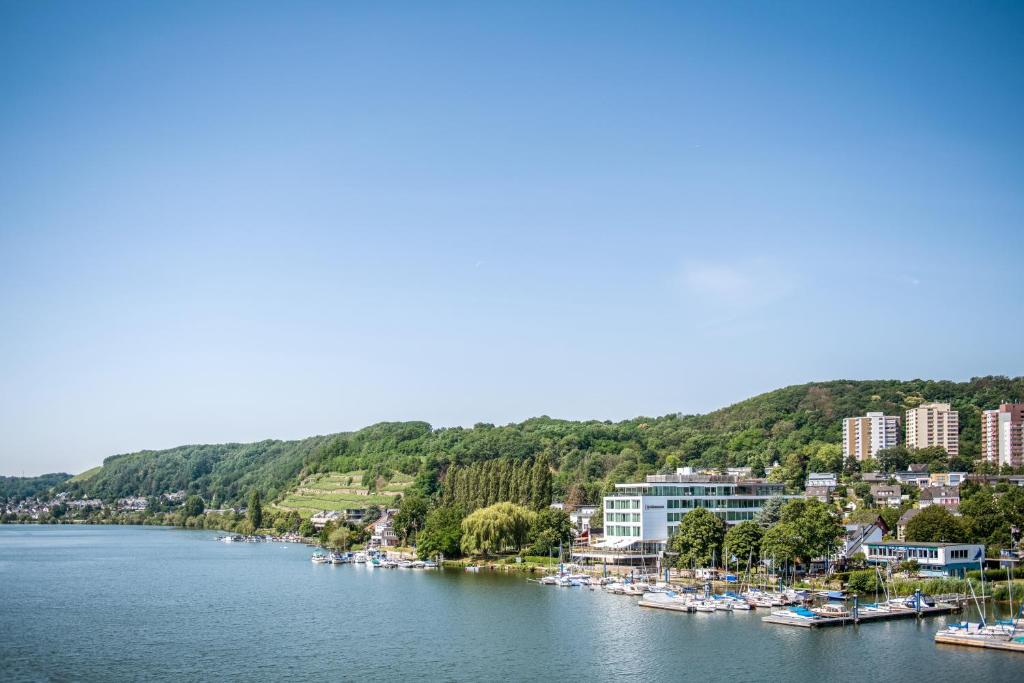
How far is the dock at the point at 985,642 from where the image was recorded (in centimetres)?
3231

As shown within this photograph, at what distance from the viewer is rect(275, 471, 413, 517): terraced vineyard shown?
113750 millimetres

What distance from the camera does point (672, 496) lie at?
59.1m

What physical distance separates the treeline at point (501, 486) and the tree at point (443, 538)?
5.34 meters

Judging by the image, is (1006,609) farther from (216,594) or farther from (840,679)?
(216,594)

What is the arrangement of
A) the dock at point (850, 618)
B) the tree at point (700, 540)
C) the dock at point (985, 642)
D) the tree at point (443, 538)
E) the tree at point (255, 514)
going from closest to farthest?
the dock at point (985, 642) → the dock at point (850, 618) → the tree at point (700, 540) → the tree at point (443, 538) → the tree at point (255, 514)

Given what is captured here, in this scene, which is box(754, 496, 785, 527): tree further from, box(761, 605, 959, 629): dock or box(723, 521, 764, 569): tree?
box(761, 605, 959, 629): dock

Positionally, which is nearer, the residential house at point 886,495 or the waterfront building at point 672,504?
the waterfront building at point 672,504

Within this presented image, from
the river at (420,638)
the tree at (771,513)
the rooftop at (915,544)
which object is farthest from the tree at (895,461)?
the river at (420,638)

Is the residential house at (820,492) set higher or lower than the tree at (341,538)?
higher

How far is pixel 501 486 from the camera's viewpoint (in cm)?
7538

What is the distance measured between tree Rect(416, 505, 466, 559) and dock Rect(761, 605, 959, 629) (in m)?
31.3

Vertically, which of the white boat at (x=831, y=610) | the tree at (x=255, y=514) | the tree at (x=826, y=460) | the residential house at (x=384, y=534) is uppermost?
the tree at (x=826, y=460)

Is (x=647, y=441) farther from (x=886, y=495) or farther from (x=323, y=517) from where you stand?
(x=886, y=495)

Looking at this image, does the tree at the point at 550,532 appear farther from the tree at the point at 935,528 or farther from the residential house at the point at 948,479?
the residential house at the point at 948,479
